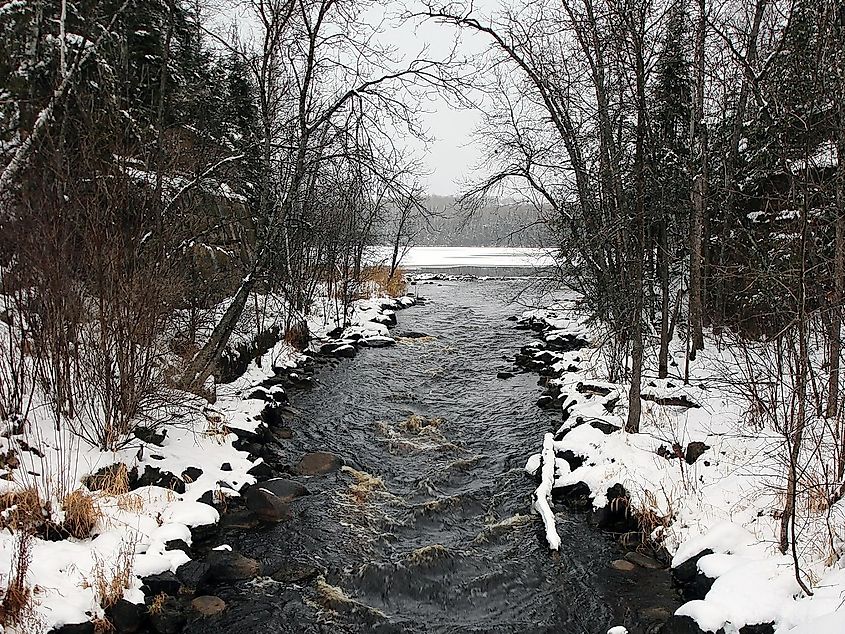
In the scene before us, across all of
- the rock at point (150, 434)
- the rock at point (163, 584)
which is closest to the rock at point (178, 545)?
the rock at point (163, 584)

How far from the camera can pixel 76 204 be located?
20.8ft

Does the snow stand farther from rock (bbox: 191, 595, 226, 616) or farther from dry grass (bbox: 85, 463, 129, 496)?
dry grass (bbox: 85, 463, 129, 496)

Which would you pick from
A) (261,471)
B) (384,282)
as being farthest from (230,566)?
(384,282)

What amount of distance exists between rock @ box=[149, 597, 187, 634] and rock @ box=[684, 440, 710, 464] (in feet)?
18.3

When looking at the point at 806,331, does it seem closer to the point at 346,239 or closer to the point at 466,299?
the point at 346,239

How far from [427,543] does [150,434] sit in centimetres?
351

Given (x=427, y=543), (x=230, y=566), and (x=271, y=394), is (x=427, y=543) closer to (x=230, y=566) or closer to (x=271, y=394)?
(x=230, y=566)

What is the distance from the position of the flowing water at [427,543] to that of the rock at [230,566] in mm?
145

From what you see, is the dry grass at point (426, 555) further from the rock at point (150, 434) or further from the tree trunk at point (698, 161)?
the tree trunk at point (698, 161)

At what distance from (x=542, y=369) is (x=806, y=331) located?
939cm

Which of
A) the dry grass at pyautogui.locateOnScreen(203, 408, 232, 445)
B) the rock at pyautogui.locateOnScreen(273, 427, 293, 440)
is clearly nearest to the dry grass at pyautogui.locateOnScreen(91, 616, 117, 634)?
the dry grass at pyautogui.locateOnScreen(203, 408, 232, 445)

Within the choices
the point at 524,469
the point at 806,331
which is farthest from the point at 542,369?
the point at 806,331

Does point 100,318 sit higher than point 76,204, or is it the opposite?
point 76,204

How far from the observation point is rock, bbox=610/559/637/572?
19.6 feet
